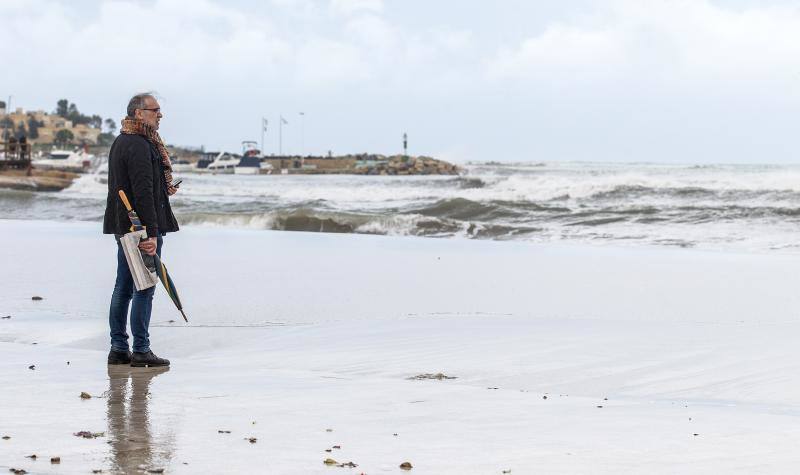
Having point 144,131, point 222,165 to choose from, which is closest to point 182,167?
point 222,165

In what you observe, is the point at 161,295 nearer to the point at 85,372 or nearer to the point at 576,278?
the point at 85,372

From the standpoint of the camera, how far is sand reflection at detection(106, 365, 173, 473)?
350 cm

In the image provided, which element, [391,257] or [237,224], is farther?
[237,224]

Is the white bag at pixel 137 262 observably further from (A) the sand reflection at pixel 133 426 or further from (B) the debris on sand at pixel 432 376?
(B) the debris on sand at pixel 432 376

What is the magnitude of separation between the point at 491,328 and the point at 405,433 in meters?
3.04

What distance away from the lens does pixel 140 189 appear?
5547 mm

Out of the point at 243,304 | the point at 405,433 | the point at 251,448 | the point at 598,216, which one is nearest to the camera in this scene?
the point at 251,448

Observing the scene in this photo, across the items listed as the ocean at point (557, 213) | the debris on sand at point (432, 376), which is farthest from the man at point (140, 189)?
the ocean at point (557, 213)

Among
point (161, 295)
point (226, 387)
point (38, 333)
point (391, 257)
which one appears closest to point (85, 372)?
point (226, 387)

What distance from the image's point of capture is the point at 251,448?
12.3 ft

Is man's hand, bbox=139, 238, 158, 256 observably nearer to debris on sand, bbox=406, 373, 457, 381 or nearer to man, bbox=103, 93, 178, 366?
man, bbox=103, 93, 178, 366

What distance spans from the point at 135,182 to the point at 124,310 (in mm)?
863

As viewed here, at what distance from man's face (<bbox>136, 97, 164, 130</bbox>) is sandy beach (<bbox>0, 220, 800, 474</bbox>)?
4.58 feet

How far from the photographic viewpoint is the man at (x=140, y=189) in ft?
18.2
